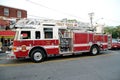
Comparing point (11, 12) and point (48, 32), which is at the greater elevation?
point (11, 12)

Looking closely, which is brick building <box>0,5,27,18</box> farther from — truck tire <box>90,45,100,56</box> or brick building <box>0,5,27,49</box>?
truck tire <box>90,45,100,56</box>

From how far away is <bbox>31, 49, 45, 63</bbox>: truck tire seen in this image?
11.2 metres

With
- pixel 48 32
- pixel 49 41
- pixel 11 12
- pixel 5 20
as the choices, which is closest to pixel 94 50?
pixel 49 41

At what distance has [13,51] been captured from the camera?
10.9 m

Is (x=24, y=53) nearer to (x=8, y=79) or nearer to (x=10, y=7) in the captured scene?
(x=8, y=79)

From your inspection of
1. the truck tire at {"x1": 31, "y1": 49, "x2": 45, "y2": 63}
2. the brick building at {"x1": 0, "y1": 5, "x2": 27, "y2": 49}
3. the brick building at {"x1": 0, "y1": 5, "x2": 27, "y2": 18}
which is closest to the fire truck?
the truck tire at {"x1": 31, "y1": 49, "x2": 45, "y2": 63}

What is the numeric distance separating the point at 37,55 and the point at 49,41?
1279mm

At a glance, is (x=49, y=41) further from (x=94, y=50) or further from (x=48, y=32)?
(x=94, y=50)

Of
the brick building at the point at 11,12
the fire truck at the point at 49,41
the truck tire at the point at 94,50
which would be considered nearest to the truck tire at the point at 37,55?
the fire truck at the point at 49,41

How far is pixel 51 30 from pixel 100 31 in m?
5.98

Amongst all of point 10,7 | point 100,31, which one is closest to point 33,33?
point 100,31

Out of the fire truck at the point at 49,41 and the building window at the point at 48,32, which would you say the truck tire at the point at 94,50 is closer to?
the fire truck at the point at 49,41

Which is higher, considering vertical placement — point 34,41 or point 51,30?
point 51,30

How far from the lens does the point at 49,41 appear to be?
466 inches
